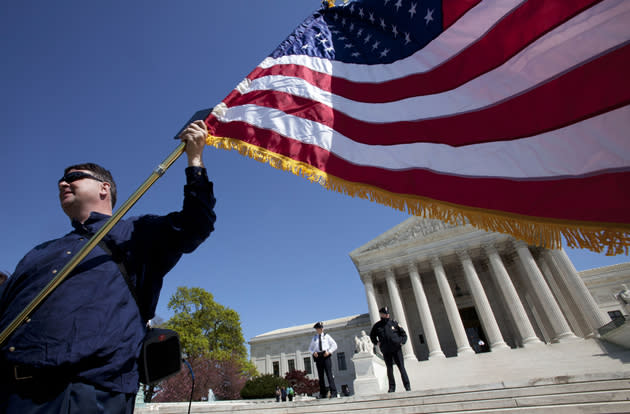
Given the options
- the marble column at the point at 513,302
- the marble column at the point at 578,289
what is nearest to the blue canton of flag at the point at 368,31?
the marble column at the point at 513,302

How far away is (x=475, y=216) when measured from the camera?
271cm

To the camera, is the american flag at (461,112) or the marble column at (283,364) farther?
the marble column at (283,364)

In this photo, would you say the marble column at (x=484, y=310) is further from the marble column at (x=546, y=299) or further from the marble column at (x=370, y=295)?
the marble column at (x=370, y=295)

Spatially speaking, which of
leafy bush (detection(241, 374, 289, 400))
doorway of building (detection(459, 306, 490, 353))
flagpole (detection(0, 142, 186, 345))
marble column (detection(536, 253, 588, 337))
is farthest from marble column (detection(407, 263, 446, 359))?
flagpole (detection(0, 142, 186, 345))

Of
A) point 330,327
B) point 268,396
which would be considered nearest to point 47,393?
point 268,396

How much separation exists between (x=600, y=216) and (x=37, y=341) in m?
3.21

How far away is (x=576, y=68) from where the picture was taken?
2.33 meters

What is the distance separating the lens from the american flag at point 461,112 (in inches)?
87.4

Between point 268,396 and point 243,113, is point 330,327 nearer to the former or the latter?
point 268,396

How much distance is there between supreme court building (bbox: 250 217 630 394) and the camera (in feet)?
60.1

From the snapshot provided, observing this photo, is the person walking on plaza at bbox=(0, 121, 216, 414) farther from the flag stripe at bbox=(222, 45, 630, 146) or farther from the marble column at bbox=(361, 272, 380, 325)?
the marble column at bbox=(361, 272, 380, 325)

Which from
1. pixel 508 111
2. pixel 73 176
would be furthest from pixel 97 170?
pixel 508 111

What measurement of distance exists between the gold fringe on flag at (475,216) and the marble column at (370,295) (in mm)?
26400

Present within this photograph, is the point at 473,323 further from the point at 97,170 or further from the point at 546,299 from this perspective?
the point at 97,170
